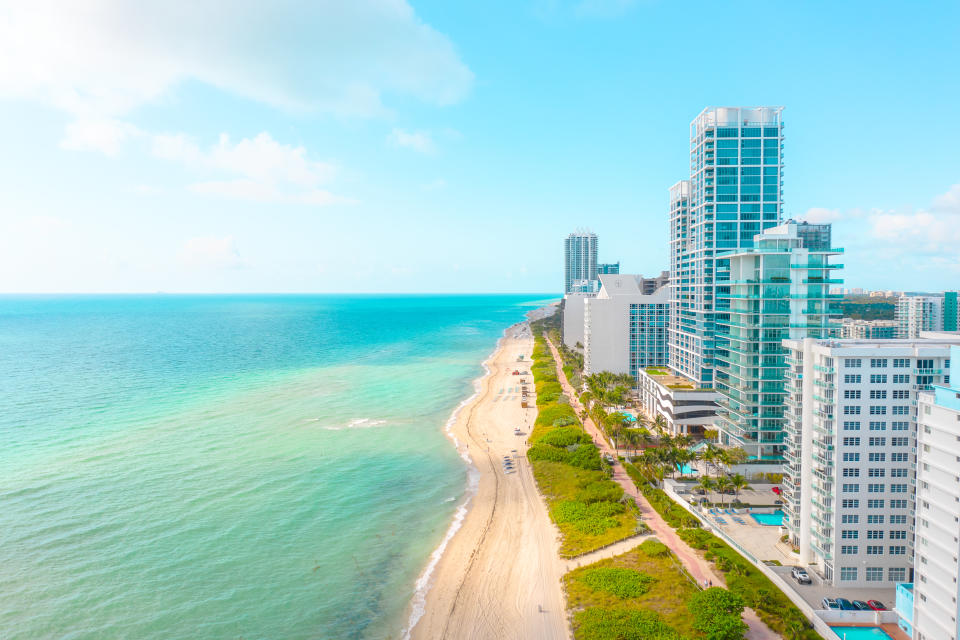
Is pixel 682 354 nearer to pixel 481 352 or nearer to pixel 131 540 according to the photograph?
pixel 131 540

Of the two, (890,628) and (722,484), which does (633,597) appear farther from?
(722,484)

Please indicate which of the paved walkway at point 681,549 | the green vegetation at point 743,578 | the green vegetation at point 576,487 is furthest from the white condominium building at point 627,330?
the green vegetation at point 743,578

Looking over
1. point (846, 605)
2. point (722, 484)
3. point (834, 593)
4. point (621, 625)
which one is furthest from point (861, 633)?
point (722, 484)

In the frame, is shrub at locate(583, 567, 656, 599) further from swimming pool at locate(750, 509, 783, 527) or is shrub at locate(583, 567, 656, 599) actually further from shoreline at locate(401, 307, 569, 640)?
swimming pool at locate(750, 509, 783, 527)

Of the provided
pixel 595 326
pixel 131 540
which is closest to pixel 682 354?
pixel 595 326

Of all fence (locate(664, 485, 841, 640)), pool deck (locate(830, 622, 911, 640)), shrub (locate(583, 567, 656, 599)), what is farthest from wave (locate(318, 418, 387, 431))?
pool deck (locate(830, 622, 911, 640))

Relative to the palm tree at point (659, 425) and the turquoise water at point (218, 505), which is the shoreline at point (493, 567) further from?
the palm tree at point (659, 425)
